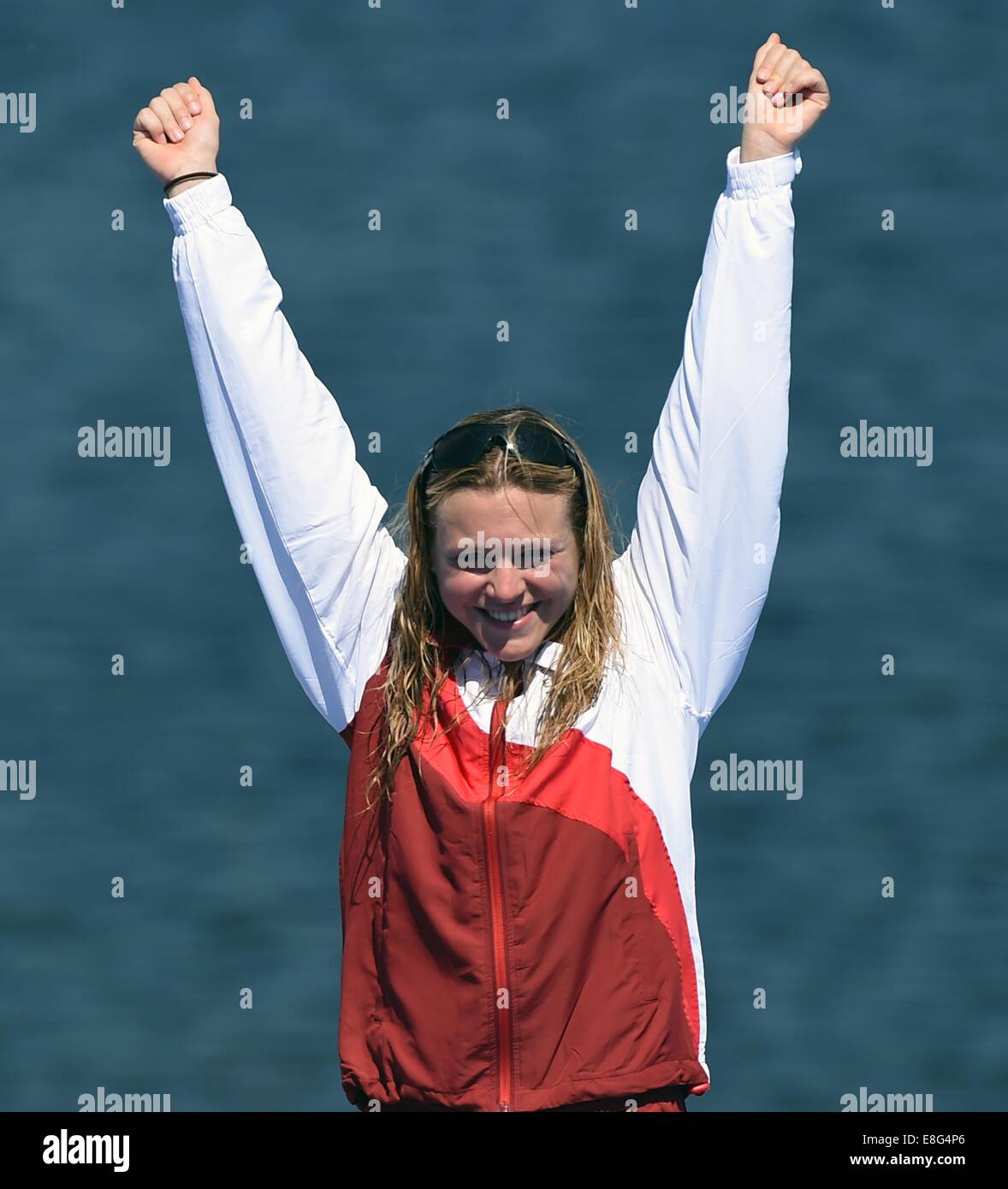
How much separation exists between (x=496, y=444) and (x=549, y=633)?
0.80 feet

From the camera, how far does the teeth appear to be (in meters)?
3.03

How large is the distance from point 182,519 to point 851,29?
7.70ft

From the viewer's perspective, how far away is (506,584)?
9.76ft

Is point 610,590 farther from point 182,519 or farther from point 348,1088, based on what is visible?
point 182,519

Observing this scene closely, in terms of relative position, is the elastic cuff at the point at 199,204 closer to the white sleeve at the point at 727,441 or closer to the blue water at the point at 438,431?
the white sleeve at the point at 727,441

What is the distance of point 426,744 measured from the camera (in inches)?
119

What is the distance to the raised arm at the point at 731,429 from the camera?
2984mm

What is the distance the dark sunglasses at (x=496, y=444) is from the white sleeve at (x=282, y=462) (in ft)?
0.40

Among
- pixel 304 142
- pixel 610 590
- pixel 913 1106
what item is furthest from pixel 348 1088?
pixel 304 142
